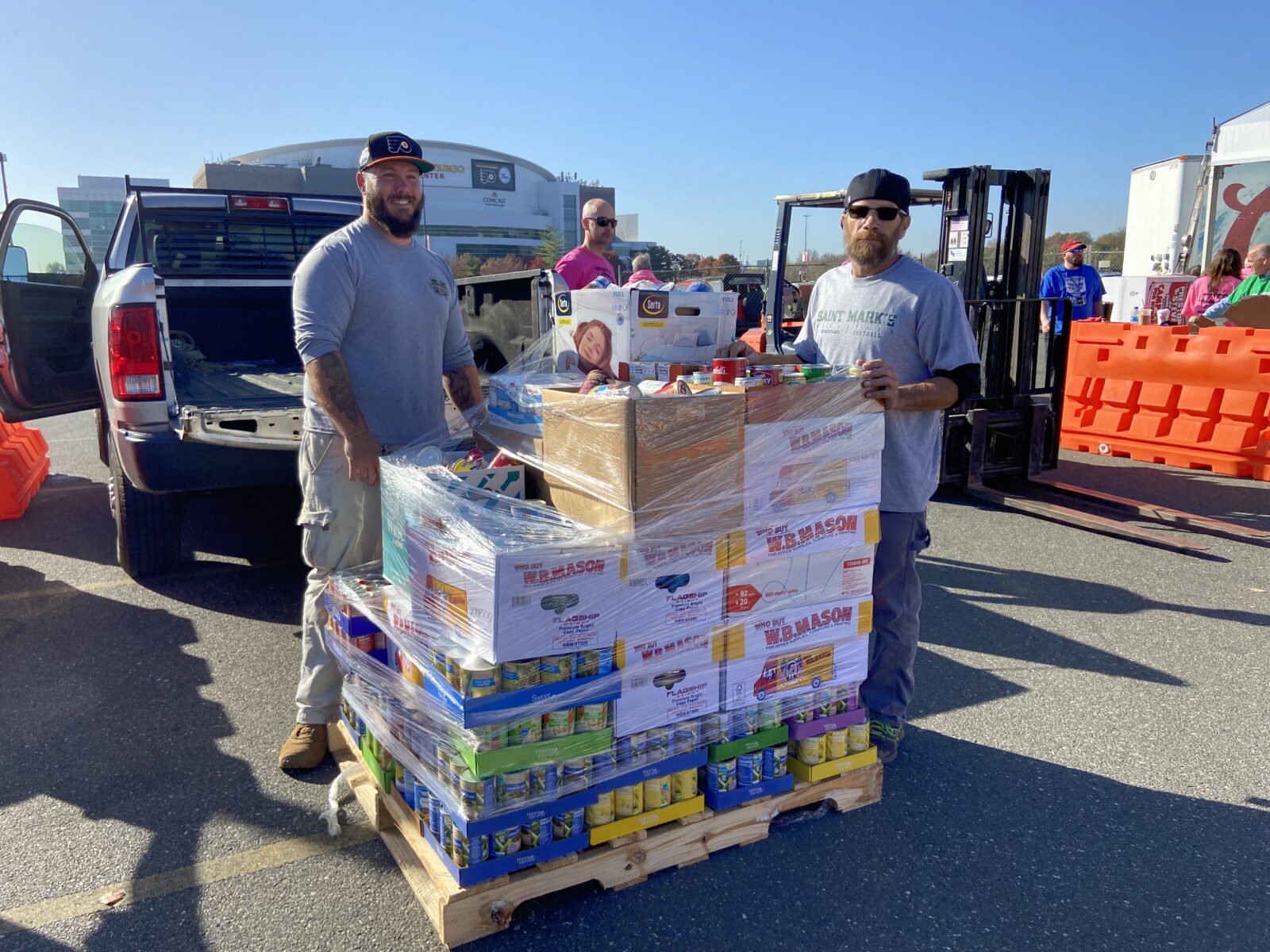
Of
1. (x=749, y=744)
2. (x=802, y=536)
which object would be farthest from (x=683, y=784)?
(x=802, y=536)

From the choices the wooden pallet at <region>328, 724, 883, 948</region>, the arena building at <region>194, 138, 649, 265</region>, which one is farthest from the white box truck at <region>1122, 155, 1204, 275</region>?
the arena building at <region>194, 138, 649, 265</region>

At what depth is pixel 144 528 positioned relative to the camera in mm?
5324

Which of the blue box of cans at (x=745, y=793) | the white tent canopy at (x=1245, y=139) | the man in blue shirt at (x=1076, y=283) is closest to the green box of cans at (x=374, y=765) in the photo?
the blue box of cans at (x=745, y=793)

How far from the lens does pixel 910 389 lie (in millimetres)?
3084

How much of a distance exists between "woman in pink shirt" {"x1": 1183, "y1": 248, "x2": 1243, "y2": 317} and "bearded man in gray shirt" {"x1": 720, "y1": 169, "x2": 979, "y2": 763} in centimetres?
806

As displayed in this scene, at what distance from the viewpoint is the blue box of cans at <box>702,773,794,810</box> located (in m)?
2.82

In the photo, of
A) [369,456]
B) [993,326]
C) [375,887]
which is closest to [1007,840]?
[375,887]

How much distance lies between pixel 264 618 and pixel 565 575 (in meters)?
3.13

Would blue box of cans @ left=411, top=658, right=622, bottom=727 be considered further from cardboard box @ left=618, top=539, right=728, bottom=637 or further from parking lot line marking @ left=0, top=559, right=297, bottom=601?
parking lot line marking @ left=0, top=559, right=297, bottom=601

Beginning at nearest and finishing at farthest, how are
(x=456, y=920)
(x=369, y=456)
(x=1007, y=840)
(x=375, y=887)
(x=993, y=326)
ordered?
(x=456, y=920), (x=375, y=887), (x=1007, y=840), (x=369, y=456), (x=993, y=326)

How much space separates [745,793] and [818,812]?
1.23 ft

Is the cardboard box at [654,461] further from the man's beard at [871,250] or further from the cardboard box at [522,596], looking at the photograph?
the man's beard at [871,250]

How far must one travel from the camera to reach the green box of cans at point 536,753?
2.38 meters

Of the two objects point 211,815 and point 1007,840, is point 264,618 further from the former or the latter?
point 1007,840
